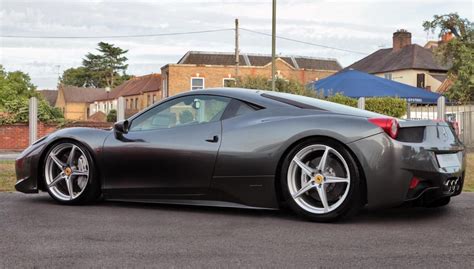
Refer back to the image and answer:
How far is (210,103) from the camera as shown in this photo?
214 inches

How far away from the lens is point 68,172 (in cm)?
576

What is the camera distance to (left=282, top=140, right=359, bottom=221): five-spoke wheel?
15.2 ft

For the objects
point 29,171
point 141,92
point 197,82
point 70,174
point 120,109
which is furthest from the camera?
point 141,92

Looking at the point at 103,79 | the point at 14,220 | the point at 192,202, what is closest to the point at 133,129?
the point at 192,202

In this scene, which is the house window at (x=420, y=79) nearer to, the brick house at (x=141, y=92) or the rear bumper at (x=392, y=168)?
the brick house at (x=141, y=92)

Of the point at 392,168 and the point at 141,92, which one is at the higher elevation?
the point at 141,92

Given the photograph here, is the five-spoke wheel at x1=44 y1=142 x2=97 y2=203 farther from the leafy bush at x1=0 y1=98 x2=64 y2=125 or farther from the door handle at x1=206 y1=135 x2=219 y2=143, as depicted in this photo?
the leafy bush at x1=0 y1=98 x2=64 y2=125

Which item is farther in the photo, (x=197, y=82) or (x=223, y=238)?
(x=197, y=82)

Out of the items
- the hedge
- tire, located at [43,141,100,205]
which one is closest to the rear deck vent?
tire, located at [43,141,100,205]

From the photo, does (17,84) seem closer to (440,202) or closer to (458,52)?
(458,52)

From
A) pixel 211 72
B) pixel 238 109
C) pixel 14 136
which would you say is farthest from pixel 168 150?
pixel 211 72

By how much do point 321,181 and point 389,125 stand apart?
0.73 metres

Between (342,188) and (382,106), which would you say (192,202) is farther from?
(382,106)

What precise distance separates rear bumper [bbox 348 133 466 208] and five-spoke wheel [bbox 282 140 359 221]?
0.39 feet
